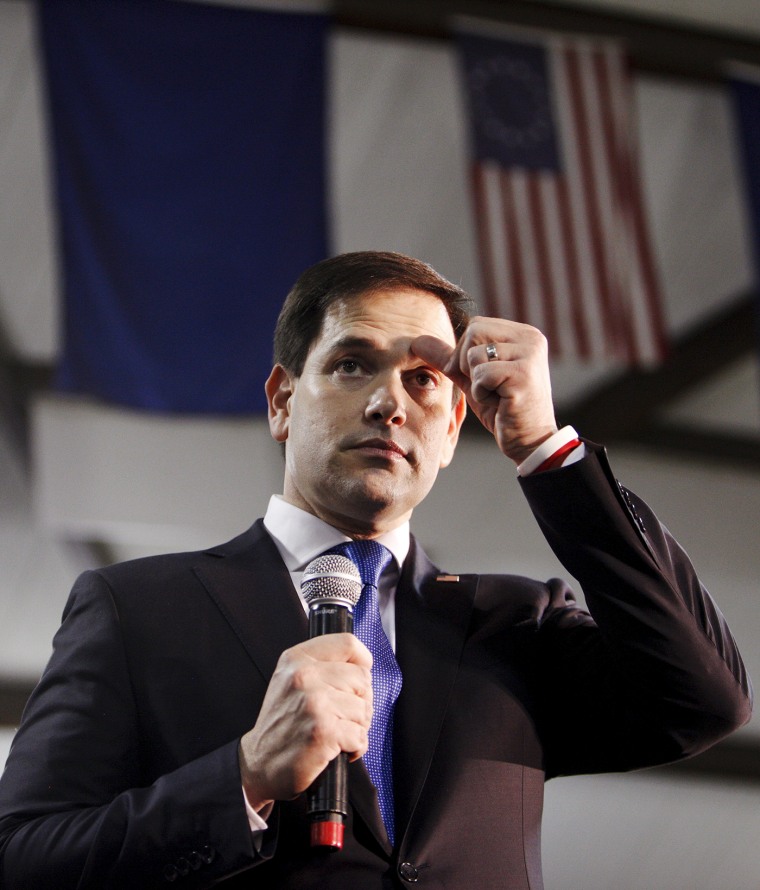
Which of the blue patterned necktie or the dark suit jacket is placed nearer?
the dark suit jacket

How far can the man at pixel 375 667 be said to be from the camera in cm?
134

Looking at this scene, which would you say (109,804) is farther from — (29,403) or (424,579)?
(29,403)

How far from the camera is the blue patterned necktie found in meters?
1.48

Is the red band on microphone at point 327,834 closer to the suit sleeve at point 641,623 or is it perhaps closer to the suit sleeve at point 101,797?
the suit sleeve at point 101,797

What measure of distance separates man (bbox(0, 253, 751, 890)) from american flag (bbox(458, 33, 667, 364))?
161 inches

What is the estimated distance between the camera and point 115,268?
5.38m

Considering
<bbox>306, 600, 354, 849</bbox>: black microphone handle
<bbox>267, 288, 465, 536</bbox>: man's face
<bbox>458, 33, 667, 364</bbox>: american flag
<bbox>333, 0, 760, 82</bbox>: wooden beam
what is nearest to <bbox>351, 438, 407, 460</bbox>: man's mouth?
<bbox>267, 288, 465, 536</bbox>: man's face

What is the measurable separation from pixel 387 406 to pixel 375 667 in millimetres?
343

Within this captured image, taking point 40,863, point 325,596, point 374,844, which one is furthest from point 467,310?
point 40,863

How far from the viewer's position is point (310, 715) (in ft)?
4.15

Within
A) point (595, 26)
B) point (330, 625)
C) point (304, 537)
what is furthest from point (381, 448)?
point (595, 26)

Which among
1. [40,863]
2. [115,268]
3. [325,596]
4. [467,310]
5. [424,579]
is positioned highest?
[115,268]

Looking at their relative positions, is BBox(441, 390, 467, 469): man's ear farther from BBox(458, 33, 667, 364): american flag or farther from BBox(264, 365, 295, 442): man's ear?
BBox(458, 33, 667, 364): american flag

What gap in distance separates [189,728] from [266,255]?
14.1 feet
